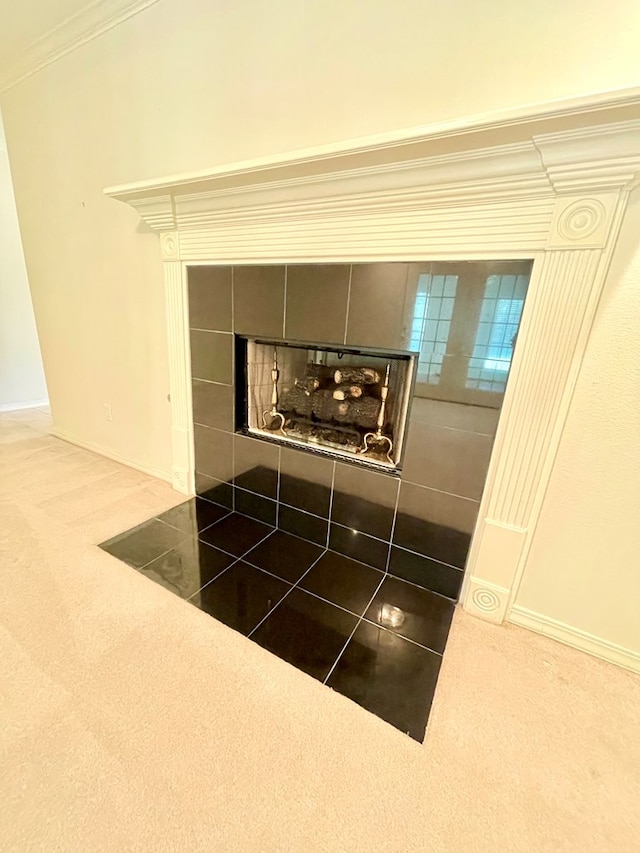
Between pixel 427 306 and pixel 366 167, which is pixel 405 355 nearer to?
pixel 427 306

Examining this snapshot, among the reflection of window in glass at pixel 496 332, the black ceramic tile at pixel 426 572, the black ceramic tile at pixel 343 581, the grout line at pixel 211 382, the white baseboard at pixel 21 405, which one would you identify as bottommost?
the black ceramic tile at pixel 343 581

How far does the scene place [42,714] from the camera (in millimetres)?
1063

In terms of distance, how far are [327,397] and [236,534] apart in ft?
3.02

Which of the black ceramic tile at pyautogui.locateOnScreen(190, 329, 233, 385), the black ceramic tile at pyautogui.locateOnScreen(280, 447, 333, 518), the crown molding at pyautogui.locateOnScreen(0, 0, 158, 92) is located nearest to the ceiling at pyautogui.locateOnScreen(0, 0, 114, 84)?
the crown molding at pyautogui.locateOnScreen(0, 0, 158, 92)

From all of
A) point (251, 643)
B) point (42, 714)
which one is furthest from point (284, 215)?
point (42, 714)

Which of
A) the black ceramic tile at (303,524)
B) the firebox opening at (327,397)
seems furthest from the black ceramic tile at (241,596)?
the firebox opening at (327,397)

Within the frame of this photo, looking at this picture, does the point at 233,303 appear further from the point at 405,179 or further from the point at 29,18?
the point at 29,18

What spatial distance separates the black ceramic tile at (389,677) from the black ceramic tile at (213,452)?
1.18m

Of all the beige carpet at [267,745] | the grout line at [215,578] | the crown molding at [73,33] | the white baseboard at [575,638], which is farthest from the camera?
the crown molding at [73,33]

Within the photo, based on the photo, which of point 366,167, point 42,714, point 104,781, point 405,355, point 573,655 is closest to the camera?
point 104,781

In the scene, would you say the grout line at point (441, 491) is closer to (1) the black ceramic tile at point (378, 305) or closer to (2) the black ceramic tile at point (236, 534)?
(1) the black ceramic tile at point (378, 305)

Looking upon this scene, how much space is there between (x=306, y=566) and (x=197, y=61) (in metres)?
2.48

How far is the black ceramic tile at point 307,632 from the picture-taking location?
128 centimetres

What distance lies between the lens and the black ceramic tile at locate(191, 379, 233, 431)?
2.04 m
